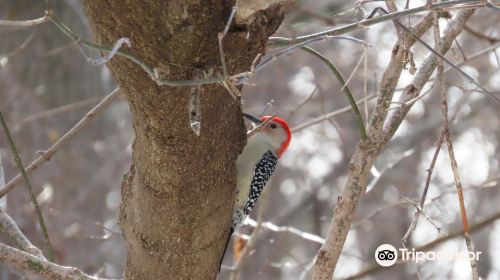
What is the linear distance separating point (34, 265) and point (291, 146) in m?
7.82

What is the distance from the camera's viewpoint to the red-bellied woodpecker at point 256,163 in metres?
4.65

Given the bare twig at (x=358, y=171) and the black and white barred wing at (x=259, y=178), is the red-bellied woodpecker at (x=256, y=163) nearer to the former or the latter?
the black and white barred wing at (x=259, y=178)

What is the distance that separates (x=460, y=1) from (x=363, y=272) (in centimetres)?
269

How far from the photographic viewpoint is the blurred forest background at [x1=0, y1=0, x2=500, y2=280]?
7.55 metres

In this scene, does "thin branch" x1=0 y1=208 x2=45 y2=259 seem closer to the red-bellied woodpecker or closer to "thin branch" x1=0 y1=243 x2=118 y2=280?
"thin branch" x1=0 y1=243 x2=118 y2=280

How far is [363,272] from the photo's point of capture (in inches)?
180

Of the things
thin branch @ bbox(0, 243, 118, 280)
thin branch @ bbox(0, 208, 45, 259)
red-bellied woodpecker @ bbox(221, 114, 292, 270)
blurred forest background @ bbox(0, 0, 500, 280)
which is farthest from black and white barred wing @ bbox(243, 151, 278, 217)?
thin branch @ bbox(0, 243, 118, 280)

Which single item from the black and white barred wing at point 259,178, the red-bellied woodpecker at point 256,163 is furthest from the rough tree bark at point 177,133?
the black and white barred wing at point 259,178

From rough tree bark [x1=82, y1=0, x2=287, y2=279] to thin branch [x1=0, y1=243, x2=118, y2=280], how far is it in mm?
299

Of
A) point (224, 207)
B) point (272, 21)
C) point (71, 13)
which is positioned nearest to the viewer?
point (272, 21)

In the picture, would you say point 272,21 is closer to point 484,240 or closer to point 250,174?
point 250,174

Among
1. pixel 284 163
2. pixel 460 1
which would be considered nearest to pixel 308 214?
pixel 284 163

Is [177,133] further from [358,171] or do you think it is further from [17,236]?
[17,236]

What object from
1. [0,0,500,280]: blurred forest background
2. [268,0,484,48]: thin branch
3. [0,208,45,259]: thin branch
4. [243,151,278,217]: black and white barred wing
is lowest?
[0,208,45,259]: thin branch
